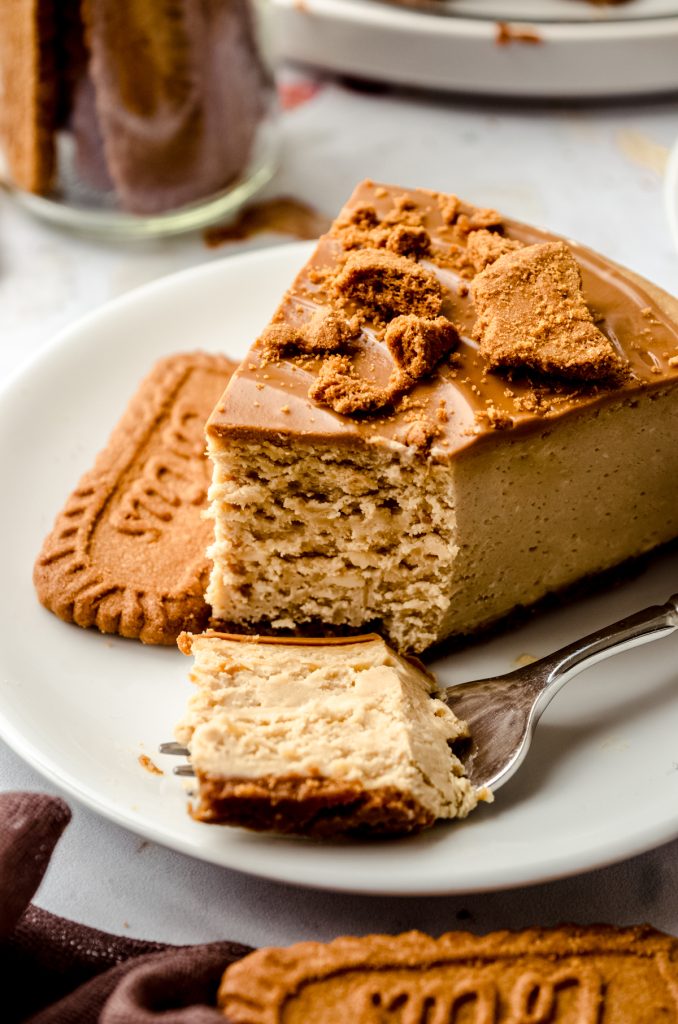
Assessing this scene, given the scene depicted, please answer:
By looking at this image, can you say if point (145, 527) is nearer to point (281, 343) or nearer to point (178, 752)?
point (281, 343)

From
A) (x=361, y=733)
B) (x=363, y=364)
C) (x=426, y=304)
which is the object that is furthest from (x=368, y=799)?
(x=426, y=304)

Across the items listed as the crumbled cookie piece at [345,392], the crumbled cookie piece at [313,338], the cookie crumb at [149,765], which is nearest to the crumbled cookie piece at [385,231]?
the crumbled cookie piece at [313,338]

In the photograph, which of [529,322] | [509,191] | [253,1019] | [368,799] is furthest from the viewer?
[509,191]

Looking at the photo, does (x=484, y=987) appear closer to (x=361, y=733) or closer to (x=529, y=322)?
(x=361, y=733)

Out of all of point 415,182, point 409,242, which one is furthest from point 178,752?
point 415,182

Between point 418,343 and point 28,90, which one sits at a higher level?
point 28,90

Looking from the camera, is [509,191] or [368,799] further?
[509,191]
